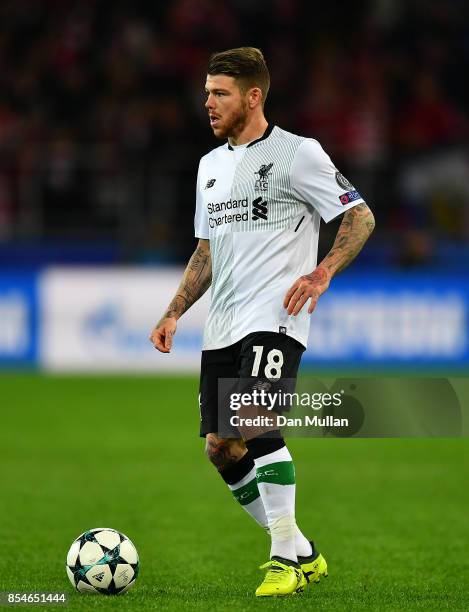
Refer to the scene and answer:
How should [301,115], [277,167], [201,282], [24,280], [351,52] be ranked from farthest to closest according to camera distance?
[351,52] < [301,115] < [24,280] < [201,282] < [277,167]

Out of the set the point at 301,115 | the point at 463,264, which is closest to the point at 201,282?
the point at 463,264

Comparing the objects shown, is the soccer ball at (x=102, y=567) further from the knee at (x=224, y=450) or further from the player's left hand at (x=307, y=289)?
the player's left hand at (x=307, y=289)

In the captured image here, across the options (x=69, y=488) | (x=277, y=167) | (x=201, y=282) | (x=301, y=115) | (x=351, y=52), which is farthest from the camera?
(x=351, y=52)

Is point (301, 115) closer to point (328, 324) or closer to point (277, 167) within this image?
point (328, 324)

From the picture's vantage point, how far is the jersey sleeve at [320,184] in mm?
5242

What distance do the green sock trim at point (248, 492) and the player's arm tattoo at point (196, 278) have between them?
827 mm

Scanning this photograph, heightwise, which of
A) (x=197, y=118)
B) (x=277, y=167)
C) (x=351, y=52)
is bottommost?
(x=277, y=167)

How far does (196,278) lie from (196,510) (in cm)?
251

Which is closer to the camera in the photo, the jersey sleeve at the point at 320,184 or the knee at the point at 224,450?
the jersey sleeve at the point at 320,184

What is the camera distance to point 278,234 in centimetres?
535

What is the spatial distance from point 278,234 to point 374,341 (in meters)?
10.4

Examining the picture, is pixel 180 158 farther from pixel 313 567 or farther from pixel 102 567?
pixel 102 567

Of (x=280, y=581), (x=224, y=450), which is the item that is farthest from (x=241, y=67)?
(x=280, y=581)

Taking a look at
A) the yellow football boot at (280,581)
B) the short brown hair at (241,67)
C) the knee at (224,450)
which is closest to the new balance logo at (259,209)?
the short brown hair at (241,67)
